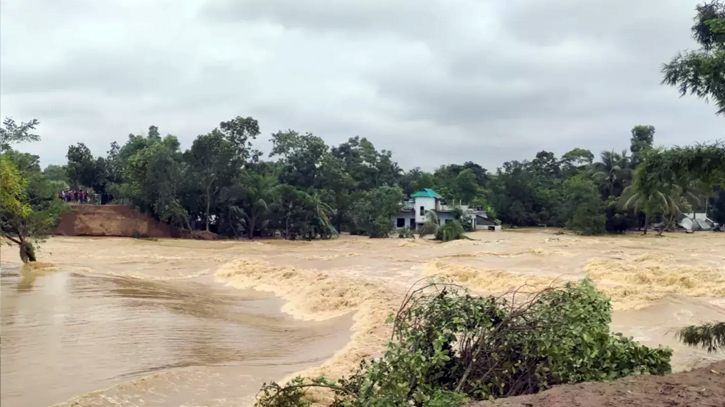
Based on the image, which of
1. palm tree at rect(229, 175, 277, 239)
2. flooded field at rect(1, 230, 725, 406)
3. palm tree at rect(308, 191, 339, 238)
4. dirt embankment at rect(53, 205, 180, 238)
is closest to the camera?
flooded field at rect(1, 230, 725, 406)

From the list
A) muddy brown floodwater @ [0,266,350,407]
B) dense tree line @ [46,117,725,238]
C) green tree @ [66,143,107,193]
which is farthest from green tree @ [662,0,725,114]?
green tree @ [66,143,107,193]

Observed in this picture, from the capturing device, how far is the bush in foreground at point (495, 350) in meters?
5.54

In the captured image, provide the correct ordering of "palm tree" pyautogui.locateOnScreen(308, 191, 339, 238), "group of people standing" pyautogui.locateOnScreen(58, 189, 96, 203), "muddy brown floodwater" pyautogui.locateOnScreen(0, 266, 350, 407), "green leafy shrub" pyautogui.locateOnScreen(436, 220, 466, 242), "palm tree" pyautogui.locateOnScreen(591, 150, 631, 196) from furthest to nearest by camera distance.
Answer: "palm tree" pyautogui.locateOnScreen(591, 150, 631, 196) → "group of people standing" pyautogui.locateOnScreen(58, 189, 96, 203) → "green leafy shrub" pyautogui.locateOnScreen(436, 220, 466, 242) → "palm tree" pyautogui.locateOnScreen(308, 191, 339, 238) → "muddy brown floodwater" pyautogui.locateOnScreen(0, 266, 350, 407)

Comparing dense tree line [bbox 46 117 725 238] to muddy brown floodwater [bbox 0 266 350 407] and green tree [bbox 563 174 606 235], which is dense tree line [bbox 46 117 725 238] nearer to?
green tree [bbox 563 174 606 235]

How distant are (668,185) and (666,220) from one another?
182ft

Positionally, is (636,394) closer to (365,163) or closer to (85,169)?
(85,169)

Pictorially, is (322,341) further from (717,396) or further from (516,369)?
(717,396)

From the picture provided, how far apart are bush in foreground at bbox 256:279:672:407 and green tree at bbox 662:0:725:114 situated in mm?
3084

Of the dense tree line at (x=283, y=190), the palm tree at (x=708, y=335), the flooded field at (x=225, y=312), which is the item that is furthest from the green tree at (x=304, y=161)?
the palm tree at (x=708, y=335)

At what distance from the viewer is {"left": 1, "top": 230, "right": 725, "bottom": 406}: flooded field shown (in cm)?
827

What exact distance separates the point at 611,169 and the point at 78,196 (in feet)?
167

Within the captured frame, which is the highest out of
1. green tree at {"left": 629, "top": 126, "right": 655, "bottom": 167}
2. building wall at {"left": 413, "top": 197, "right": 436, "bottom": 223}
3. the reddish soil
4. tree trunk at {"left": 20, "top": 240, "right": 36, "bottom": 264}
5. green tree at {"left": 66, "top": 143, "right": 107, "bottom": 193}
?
green tree at {"left": 629, "top": 126, "right": 655, "bottom": 167}

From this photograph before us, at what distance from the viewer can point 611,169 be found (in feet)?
194

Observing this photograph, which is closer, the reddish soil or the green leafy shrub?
the reddish soil
